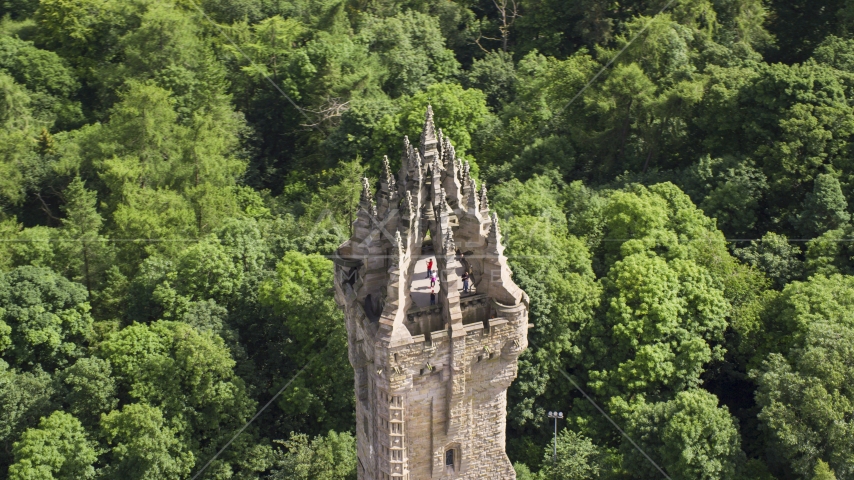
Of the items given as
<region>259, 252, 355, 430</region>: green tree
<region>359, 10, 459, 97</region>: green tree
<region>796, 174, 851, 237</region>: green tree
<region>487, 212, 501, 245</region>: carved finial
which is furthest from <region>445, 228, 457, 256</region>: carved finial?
<region>359, 10, 459, 97</region>: green tree

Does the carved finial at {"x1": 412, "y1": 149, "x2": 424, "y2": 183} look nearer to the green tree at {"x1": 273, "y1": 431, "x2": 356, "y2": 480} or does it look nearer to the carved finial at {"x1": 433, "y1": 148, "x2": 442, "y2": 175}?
the carved finial at {"x1": 433, "y1": 148, "x2": 442, "y2": 175}

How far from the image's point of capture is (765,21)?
91500 mm

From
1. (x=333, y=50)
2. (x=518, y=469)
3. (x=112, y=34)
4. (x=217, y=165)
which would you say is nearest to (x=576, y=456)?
(x=518, y=469)

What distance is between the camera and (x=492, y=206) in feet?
237

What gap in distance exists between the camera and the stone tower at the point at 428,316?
3469 centimetres

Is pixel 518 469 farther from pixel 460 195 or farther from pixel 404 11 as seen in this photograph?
pixel 404 11

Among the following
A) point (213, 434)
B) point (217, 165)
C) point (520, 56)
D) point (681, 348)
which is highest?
point (520, 56)

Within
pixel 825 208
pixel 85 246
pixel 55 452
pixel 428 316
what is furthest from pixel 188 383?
pixel 825 208

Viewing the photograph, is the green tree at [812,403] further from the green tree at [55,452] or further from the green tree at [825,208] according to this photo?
the green tree at [55,452]

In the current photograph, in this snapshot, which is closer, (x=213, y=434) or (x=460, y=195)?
(x=460, y=195)

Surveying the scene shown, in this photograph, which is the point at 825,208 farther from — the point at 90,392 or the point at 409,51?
the point at 90,392

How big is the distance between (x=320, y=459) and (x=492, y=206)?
21.9 m

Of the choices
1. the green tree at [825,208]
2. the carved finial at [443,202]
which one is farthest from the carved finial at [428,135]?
the green tree at [825,208]

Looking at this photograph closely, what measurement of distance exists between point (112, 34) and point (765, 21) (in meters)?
59.5
